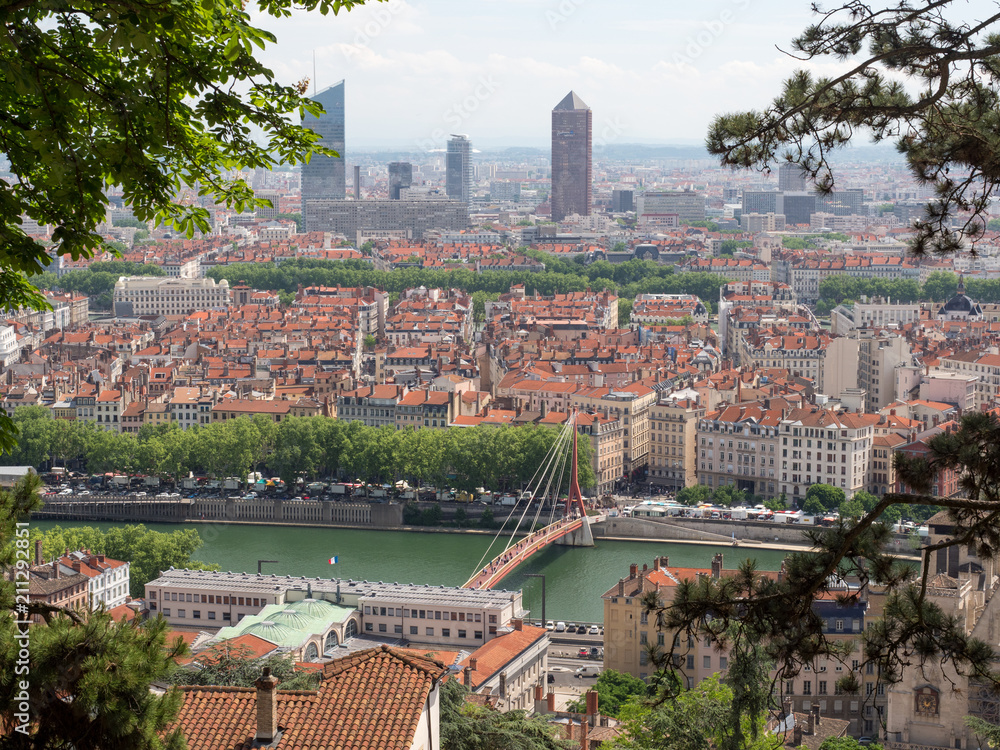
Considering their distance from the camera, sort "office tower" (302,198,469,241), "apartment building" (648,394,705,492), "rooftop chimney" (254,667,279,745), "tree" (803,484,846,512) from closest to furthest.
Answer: "rooftop chimney" (254,667,279,745) → "tree" (803,484,846,512) → "apartment building" (648,394,705,492) → "office tower" (302,198,469,241)

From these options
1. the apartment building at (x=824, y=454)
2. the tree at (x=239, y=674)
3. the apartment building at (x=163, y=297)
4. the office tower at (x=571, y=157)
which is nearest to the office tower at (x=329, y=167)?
the office tower at (x=571, y=157)

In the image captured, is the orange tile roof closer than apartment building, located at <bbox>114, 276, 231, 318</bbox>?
Yes

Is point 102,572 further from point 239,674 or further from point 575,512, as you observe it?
point 239,674

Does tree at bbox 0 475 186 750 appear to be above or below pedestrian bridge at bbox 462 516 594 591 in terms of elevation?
above

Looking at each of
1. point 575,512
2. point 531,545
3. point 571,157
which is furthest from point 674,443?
point 571,157

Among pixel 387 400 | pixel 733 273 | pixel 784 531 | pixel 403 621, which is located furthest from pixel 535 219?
pixel 403 621

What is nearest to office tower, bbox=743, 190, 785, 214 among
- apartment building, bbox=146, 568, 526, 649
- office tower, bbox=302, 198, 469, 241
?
office tower, bbox=302, 198, 469, 241

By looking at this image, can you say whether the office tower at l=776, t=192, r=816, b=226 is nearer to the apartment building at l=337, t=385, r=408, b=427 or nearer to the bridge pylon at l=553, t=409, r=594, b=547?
the apartment building at l=337, t=385, r=408, b=427
